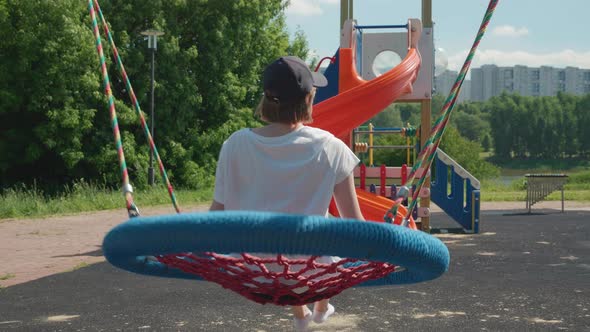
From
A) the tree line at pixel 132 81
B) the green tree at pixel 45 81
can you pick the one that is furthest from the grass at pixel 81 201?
the green tree at pixel 45 81

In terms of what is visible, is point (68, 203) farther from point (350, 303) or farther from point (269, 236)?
point (269, 236)

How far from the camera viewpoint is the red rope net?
2346 mm

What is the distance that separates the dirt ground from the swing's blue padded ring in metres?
6.94

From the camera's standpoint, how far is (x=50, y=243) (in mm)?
12141

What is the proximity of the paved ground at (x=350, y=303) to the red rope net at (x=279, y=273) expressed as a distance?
3.43m

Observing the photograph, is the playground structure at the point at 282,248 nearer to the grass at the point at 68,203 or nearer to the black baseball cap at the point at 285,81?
the black baseball cap at the point at 285,81

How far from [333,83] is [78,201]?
1092 cm

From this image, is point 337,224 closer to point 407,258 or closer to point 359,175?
point 407,258

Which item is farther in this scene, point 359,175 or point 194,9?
point 194,9

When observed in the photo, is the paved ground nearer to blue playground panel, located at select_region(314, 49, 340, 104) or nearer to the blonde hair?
blue playground panel, located at select_region(314, 49, 340, 104)

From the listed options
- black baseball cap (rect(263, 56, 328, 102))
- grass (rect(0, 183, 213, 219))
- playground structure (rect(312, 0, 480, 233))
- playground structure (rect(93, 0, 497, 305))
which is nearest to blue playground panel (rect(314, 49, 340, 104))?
playground structure (rect(312, 0, 480, 233))

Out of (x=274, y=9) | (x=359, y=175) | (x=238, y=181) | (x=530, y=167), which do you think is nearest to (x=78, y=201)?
(x=359, y=175)

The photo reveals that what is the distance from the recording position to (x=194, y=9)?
33.5 meters

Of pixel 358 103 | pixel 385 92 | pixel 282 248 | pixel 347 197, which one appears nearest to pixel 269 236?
pixel 282 248
